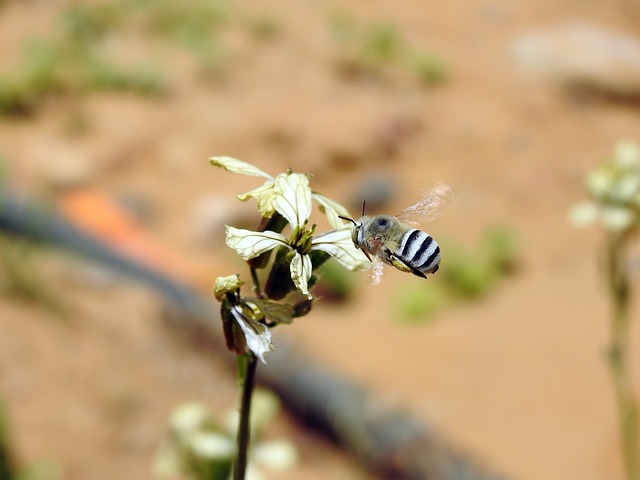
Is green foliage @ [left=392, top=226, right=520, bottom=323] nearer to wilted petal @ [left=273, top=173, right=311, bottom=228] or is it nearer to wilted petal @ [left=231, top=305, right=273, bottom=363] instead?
wilted petal @ [left=273, top=173, right=311, bottom=228]

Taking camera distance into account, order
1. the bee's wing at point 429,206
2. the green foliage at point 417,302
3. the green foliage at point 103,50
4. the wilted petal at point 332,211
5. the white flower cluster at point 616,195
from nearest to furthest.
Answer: the wilted petal at point 332,211 < the bee's wing at point 429,206 < the white flower cluster at point 616,195 < the green foliage at point 417,302 < the green foliage at point 103,50

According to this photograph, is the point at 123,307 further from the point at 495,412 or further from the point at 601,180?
the point at 601,180

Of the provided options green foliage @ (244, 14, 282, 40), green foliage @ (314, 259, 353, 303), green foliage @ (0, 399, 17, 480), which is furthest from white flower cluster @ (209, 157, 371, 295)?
green foliage @ (244, 14, 282, 40)

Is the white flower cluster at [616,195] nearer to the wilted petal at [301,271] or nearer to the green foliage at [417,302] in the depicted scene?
the wilted petal at [301,271]

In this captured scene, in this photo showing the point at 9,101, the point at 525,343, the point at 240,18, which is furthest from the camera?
the point at 240,18

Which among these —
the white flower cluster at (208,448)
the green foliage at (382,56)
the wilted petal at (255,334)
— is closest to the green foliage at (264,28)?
the green foliage at (382,56)

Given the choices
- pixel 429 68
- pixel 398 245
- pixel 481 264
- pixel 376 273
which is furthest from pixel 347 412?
pixel 429 68

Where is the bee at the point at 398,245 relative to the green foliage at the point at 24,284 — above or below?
below

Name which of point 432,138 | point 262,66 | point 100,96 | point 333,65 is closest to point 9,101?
point 100,96
